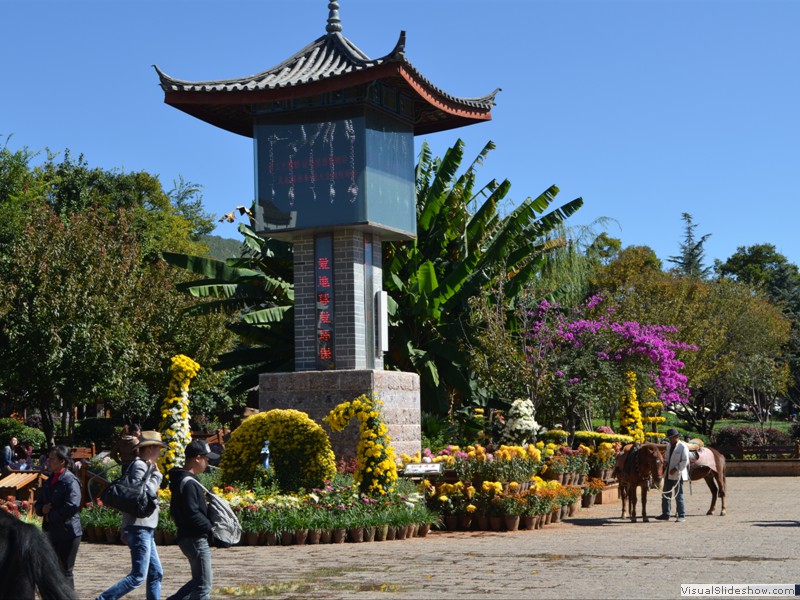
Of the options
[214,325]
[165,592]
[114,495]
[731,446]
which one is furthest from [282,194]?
[731,446]

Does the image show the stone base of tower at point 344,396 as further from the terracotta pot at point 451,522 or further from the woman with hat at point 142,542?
the woman with hat at point 142,542

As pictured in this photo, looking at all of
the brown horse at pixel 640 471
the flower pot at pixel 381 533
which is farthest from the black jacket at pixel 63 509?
the brown horse at pixel 640 471

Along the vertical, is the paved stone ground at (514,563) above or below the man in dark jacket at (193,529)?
below

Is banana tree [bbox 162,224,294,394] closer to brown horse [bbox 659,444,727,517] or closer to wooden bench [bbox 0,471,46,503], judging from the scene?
wooden bench [bbox 0,471,46,503]

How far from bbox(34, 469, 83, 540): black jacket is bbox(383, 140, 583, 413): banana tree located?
719 inches

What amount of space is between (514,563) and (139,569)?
5166 millimetres

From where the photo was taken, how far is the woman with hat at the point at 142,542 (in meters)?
9.27

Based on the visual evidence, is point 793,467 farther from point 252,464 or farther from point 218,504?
point 218,504

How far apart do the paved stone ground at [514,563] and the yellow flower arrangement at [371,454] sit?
1.25 meters

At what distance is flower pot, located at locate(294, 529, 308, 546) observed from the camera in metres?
15.7

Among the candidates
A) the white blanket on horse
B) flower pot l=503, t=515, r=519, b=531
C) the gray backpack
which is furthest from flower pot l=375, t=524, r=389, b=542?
the gray backpack

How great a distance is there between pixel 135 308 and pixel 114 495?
2692 centimetres

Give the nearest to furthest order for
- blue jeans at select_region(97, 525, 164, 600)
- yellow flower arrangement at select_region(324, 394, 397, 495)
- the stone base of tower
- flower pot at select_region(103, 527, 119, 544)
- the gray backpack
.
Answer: the gray backpack < blue jeans at select_region(97, 525, 164, 600) < flower pot at select_region(103, 527, 119, 544) < yellow flower arrangement at select_region(324, 394, 397, 495) < the stone base of tower

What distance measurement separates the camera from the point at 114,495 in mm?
9305
